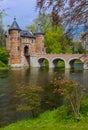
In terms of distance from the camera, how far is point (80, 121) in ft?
33.2

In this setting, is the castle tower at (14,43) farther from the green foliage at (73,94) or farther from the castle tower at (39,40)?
the green foliage at (73,94)

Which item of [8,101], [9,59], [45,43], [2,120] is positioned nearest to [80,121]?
[2,120]

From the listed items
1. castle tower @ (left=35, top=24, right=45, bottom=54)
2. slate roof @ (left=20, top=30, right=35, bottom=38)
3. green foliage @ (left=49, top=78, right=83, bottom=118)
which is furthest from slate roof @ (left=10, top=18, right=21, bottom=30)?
green foliage @ (left=49, top=78, right=83, bottom=118)

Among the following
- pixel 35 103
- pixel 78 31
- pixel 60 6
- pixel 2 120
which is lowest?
pixel 2 120

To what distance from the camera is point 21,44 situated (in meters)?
72.0

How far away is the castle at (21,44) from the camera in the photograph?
6850cm

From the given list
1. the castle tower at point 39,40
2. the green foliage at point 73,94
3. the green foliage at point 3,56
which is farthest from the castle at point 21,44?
the green foliage at point 73,94

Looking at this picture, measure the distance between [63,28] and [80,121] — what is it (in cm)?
330

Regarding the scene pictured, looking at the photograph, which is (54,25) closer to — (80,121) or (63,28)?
(63,28)

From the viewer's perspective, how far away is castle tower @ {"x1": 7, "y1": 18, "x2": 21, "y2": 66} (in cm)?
6814

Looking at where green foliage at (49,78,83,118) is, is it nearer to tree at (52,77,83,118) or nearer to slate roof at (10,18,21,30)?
tree at (52,77,83,118)

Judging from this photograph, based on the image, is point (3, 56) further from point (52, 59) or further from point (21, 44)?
point (52, 59)

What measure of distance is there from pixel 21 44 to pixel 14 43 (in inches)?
133

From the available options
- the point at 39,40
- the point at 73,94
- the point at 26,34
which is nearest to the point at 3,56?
the point at 26,34
